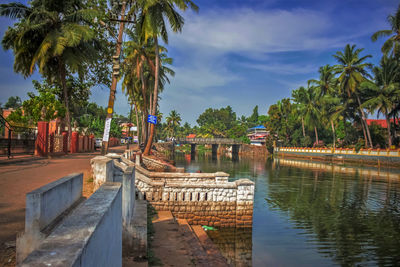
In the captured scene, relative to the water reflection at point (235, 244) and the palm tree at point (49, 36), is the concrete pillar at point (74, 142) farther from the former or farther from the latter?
the water reflection at point (235, 244)

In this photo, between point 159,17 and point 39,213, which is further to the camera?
point 159,17

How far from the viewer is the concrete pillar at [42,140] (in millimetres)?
17531

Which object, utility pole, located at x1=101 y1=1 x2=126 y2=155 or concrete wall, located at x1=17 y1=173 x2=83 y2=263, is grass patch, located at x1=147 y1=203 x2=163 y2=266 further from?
utility pole, located at x1=101 y1=1 x2=126 y2=155

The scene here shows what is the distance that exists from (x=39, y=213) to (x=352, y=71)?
50002 mm

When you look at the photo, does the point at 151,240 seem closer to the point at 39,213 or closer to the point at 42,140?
the point at 39,213

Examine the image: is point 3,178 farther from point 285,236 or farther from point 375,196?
point 375,196

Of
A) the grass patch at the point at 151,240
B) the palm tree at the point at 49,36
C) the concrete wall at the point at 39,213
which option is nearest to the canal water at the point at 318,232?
the grass patch at the point at 151,240

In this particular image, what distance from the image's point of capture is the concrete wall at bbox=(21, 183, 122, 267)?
5.22 feet

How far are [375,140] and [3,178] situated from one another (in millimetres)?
53288

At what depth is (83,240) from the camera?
183 centimetres

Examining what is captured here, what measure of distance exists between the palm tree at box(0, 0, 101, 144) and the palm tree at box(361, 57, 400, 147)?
37.1 metres

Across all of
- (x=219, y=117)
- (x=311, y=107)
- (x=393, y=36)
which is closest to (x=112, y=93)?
(x=393, y=36)

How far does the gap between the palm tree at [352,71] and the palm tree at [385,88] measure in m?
2.27

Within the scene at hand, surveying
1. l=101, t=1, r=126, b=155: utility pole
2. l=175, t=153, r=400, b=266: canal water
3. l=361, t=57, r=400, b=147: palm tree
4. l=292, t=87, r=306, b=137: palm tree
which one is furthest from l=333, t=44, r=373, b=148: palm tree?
l=101, t=1, r=126, b=155: utility pole
